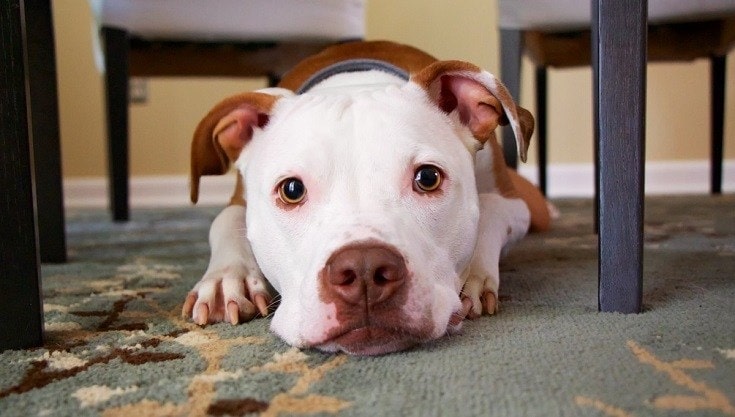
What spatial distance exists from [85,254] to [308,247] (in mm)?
1266

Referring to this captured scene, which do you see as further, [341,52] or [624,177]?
[341,52]

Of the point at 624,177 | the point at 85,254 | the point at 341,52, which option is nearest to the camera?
the point at 624,177

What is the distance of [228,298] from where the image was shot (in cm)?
124

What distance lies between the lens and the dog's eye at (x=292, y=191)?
1164mm

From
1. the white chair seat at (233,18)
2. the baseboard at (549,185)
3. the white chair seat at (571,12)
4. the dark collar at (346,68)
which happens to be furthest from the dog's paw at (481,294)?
the baseboard at (549,185)

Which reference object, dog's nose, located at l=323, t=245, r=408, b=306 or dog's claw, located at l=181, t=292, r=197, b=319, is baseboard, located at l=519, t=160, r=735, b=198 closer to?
Answer: dog's claw, located at l=181, t=292, r=197, b=319

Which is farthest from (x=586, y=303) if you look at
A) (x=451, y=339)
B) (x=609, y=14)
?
(x=609, y=14)

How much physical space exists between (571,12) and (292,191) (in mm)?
1279

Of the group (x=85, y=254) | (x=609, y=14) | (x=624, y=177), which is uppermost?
(x=609, y=14)

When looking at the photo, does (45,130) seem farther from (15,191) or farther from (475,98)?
(475,98)

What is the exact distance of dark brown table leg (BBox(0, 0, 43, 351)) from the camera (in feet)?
3.33

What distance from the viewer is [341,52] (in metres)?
1.86

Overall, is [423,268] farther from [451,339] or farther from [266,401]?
[266,401]

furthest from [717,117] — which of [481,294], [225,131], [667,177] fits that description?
[225,131]
